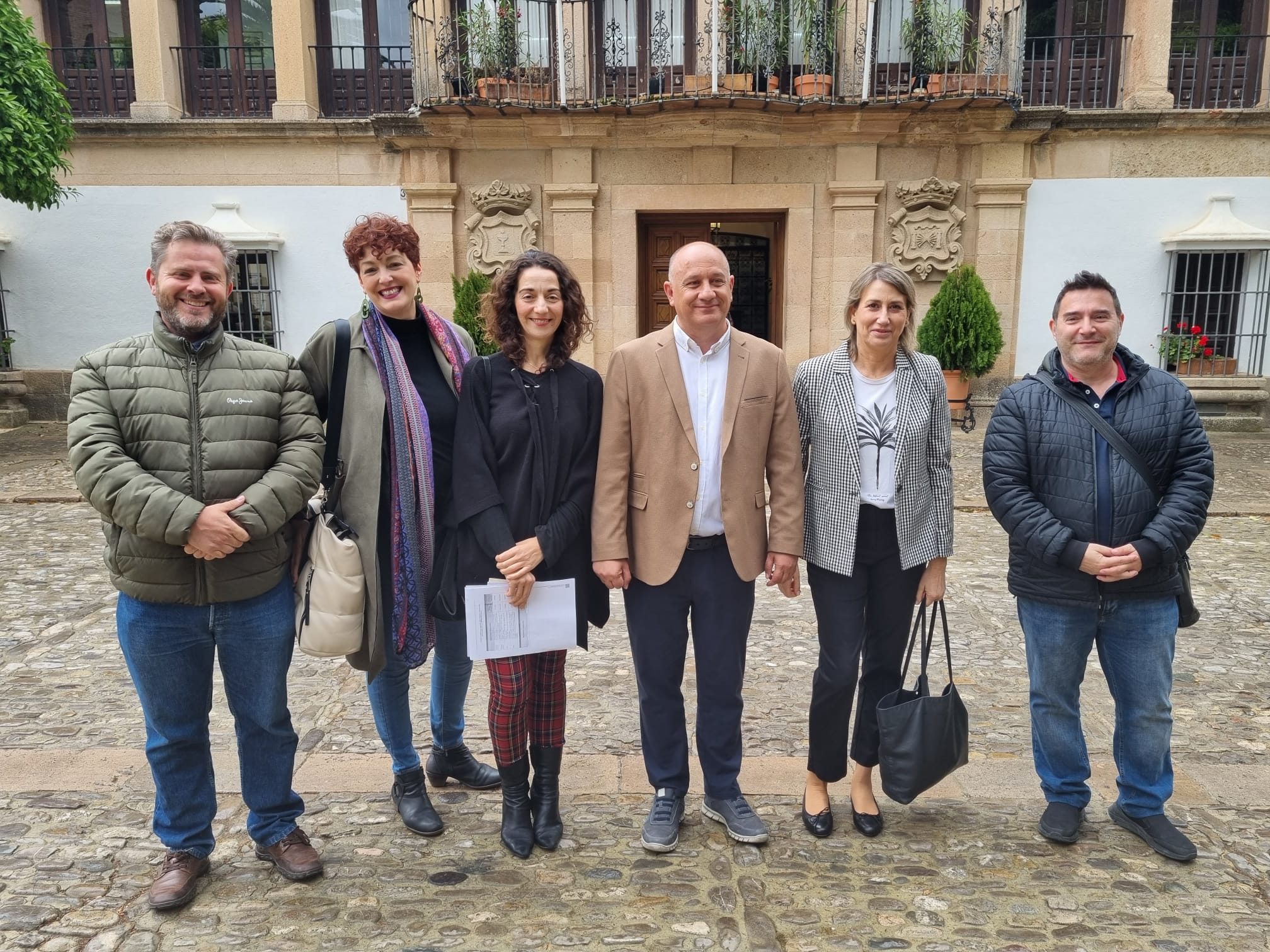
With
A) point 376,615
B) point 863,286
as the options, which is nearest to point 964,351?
point 863,286

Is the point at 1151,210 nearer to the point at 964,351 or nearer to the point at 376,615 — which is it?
the point at 964,351

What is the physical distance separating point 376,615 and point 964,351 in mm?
10655

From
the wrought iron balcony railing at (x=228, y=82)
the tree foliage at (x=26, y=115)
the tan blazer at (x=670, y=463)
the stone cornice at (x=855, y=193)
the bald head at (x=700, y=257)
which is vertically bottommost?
the tan blazer at (x=670, y=463)

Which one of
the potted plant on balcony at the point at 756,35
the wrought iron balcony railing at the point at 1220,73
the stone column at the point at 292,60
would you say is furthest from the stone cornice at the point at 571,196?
the wrought iron balcony railing at the point at 1220,73

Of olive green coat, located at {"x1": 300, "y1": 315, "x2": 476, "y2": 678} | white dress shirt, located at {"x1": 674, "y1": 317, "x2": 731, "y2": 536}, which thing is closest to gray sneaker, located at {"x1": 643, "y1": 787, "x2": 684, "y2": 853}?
white dress shirt, located at {"x1": 674, "y1": 317, "x2": 731, "y2": 536}

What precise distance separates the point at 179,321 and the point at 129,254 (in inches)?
491

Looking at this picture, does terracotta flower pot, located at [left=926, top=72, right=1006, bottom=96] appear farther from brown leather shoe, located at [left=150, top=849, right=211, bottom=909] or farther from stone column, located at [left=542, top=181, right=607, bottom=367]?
brown leather shoe, located at [left=150, top=849, right=211, bottom=909]

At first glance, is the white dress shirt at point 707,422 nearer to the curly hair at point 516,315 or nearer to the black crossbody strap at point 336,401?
the curly hair at point 516,315

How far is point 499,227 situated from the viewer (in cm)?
→ 1273

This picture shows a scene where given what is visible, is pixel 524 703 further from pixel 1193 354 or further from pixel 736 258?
pixel 1193 354

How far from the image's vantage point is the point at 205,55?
1354 cm

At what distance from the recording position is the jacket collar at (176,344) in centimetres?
264

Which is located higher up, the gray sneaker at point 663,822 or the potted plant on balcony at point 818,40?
the potted plant on balcony at point 818,40

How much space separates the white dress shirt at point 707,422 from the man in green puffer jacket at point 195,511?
121cm
